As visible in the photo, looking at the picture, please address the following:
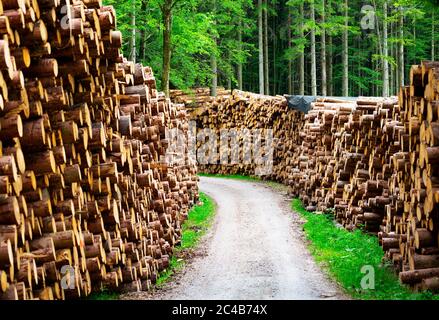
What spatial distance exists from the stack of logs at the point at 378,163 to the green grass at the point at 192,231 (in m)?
3.56

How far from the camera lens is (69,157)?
24.1ft

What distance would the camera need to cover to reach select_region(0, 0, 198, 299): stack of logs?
5633 mm

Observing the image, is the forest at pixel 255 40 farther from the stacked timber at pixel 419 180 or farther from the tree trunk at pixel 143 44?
the stacked timber at pixel 419 180

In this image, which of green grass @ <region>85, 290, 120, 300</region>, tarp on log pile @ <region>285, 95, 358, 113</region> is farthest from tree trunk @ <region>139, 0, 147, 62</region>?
green grass @ <region>85, 290, 120, 300</region>

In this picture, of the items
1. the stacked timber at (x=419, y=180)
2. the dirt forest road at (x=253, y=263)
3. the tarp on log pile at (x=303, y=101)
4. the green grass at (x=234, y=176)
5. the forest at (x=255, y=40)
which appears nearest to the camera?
the stacked timber at (x=419, y=180)

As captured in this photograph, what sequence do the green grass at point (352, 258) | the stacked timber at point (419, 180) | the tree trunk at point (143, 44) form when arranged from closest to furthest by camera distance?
the stacked timber at point (419, 180) < the green grass at point (352, 258) < the tree trunk at point (143, 44)

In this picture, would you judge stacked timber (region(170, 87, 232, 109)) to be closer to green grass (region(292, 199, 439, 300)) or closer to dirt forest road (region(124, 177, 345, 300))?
dirt forest road (region(124, 177, 345, 300))

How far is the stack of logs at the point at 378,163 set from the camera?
8.57 metres

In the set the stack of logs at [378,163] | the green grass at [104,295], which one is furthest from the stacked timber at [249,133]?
the green grass at [104,295]

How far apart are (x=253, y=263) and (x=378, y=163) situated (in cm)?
446

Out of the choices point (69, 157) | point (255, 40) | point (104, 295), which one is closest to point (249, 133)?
point (104, 295)

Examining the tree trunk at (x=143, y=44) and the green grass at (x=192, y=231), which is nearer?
the green grass at (x=192, y=231)

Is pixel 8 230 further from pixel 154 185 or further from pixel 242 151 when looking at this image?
pixel 242 151

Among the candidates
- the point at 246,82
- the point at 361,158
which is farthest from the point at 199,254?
the point at 246,82
